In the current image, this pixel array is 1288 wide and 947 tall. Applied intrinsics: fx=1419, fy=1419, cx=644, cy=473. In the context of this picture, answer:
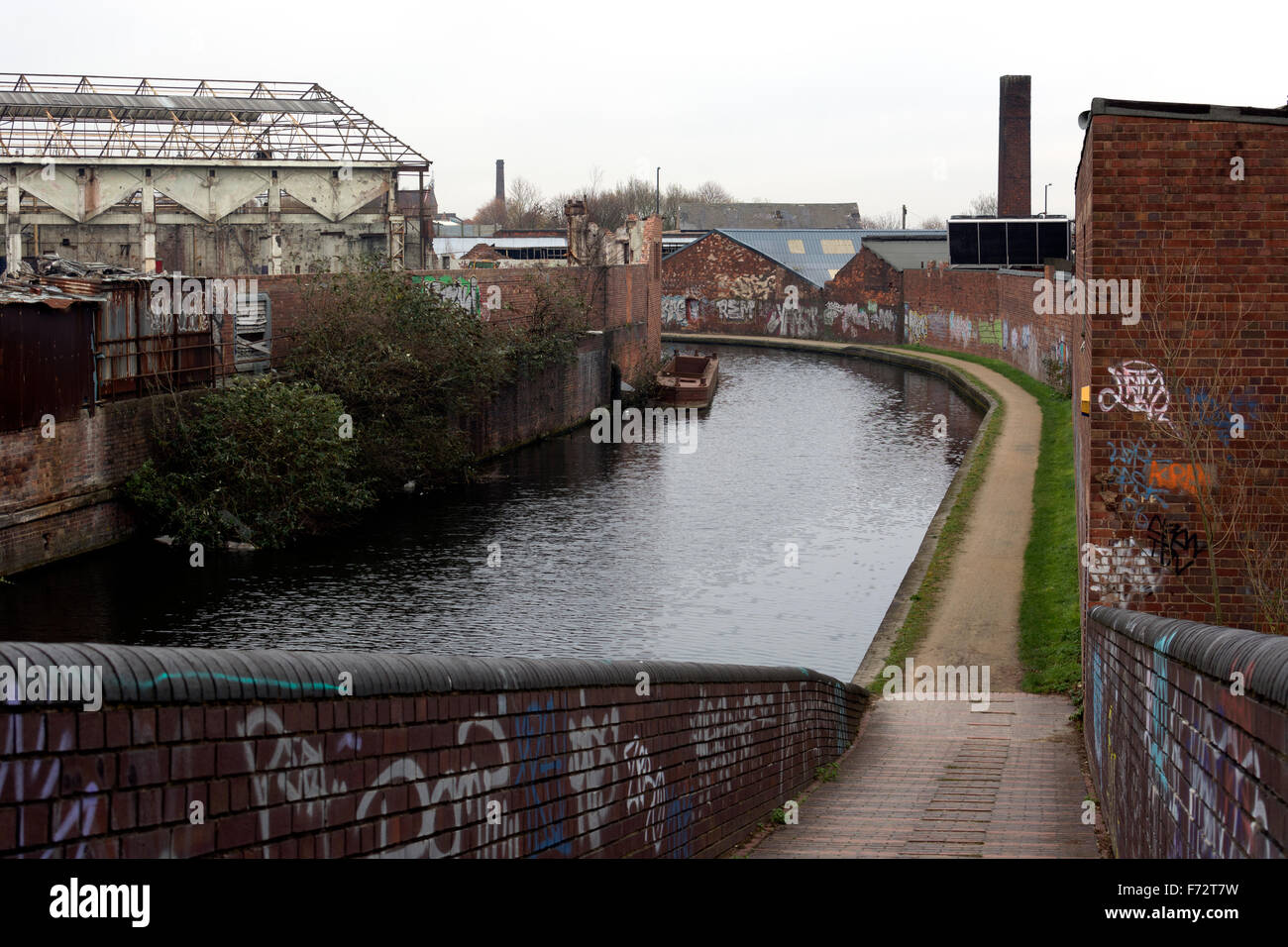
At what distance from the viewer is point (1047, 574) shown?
66.1 feet

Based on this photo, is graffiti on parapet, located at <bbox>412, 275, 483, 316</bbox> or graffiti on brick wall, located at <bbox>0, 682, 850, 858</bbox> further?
graffiti on parapet, located at <bbox>412, 275, 483, 316</bbox>

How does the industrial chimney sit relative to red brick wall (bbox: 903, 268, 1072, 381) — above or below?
above

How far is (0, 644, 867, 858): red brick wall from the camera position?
333 centimetres

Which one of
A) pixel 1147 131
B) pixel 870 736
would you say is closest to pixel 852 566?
pixel 870 736

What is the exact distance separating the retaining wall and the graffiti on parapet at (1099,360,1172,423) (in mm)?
2466

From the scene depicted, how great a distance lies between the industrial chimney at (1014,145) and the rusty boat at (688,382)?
20366 millimetres

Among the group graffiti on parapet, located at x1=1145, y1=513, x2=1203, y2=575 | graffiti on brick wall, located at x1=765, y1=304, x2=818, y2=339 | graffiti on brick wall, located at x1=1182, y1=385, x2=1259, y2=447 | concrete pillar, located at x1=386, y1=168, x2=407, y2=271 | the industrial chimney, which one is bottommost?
graffiti on parapet, located at x1=1145, y1=513, x2=1203, y2=575

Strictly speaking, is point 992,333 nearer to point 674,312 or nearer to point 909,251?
point 909,251

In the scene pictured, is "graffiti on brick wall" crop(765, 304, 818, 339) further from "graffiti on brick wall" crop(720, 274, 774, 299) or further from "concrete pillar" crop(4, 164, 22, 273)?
"concrete pillar" crop(4, 164, 22, 273)

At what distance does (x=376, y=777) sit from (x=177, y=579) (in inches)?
693

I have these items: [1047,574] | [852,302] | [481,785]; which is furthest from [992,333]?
[481,785]

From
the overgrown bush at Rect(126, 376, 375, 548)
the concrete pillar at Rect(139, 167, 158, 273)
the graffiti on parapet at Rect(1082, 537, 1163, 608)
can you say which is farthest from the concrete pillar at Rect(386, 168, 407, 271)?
the graffiti on parapet at Rect(1082, 537, 1163, 608)

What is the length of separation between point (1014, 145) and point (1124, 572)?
188 feet

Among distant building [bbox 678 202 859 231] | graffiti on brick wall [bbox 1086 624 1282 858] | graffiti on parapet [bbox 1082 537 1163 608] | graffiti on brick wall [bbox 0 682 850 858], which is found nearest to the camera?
graffiti on brick wall [bbox 0 682 850 858]
